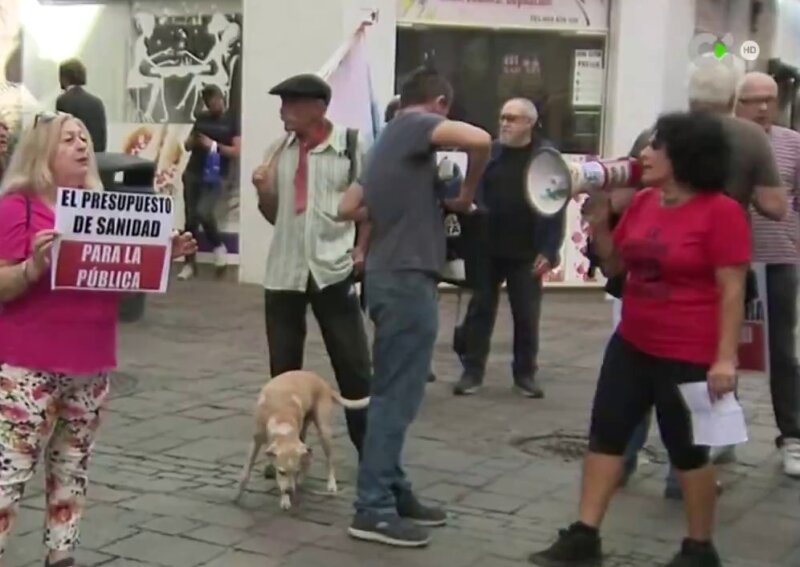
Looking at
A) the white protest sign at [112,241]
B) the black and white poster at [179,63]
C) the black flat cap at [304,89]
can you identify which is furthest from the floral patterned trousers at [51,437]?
the black and white poster at [179,63]

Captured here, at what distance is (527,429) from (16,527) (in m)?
3.26

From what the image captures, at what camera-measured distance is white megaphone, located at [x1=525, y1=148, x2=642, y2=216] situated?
4.98 metres

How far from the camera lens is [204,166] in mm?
14047

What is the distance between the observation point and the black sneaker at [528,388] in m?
8.74

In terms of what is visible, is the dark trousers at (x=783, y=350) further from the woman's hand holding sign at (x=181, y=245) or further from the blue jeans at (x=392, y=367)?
the woman's hand holding sign at (x=181, y=245)

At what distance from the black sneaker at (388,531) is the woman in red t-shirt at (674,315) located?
1.70 feet

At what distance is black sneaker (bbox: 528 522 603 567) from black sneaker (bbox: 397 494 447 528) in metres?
0.60

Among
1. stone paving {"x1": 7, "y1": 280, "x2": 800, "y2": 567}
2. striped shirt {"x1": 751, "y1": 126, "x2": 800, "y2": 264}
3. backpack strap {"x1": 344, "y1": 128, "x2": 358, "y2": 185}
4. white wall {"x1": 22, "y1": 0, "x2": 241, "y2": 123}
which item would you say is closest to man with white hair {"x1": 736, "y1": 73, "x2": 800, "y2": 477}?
striped shirt {"x1": 751, "y1": 126, "x2": 800, "y2": 264}

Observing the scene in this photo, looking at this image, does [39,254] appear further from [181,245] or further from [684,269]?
[684,269]

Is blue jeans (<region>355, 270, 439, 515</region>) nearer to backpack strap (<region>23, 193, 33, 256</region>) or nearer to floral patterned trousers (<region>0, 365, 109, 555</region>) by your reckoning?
floral patterned trousers (<region>0, 365, 109, 555</region>)

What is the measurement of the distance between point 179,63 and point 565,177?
10.2 metres

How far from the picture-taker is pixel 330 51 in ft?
42.7

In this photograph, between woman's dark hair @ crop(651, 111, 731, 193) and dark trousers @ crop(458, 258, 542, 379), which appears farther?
dark trousers @ crop(458, 258, 542, 379)

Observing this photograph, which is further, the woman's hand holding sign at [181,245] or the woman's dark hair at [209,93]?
the woman's dark hair at [209,93]
